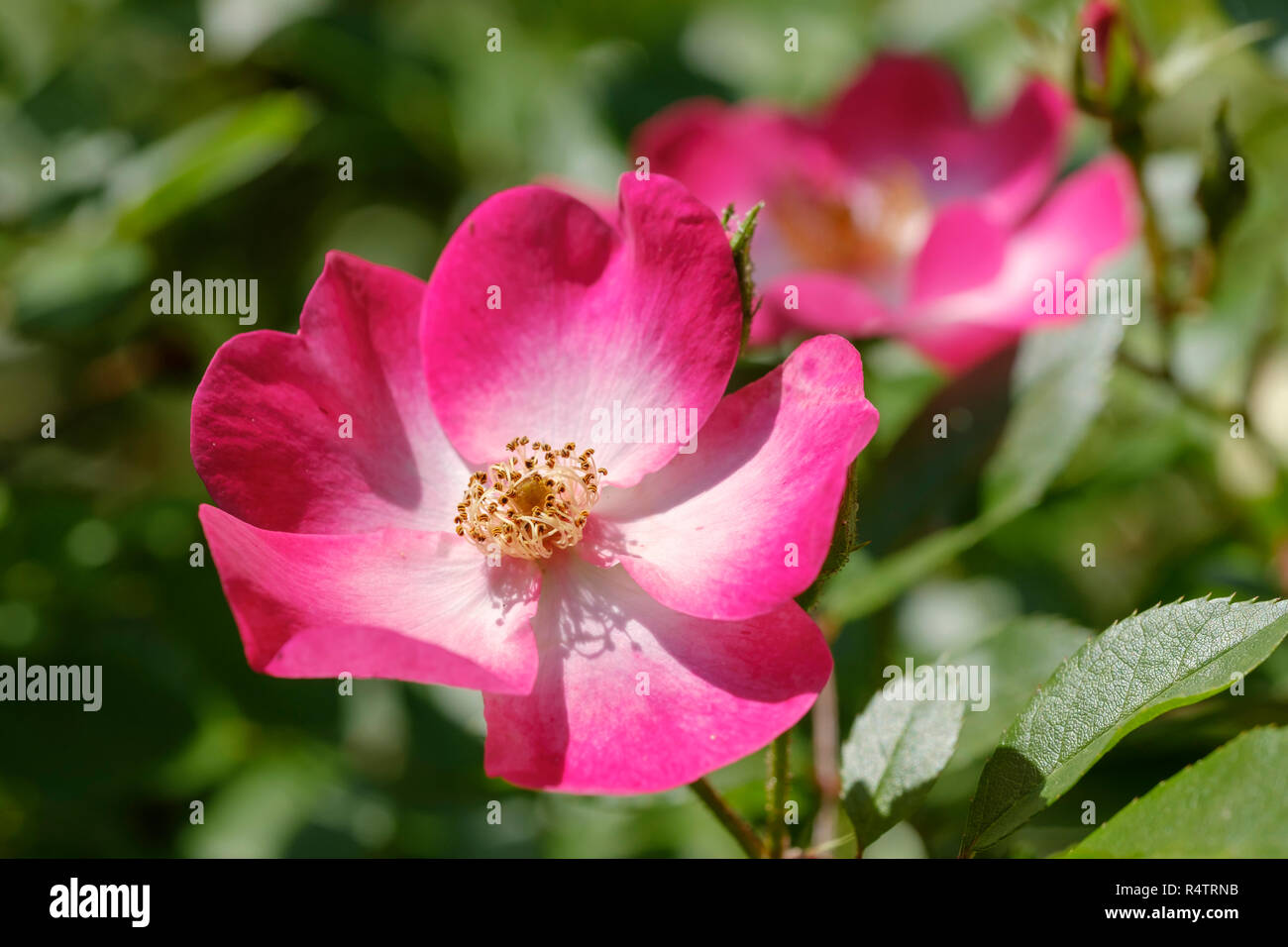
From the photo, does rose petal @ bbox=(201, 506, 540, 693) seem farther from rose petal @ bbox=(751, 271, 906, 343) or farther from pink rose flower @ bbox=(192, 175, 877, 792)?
rose petal @ bbox=(751, 271, 906, 343)

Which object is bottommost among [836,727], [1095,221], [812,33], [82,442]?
[836,727]

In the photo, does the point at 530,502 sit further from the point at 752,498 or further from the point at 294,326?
the point at 294,326

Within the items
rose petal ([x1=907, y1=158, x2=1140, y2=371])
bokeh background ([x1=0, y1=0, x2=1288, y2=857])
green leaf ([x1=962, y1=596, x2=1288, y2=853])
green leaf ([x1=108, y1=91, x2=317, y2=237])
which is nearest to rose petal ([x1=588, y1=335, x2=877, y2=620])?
green leaf ([x1=962, y1=596, x2=1288, y2=853])

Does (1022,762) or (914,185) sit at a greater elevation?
(914,185)

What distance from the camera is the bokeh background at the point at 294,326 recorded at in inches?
70.8

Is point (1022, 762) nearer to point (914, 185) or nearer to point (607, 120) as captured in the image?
point (914, 185)

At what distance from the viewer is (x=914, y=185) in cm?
244

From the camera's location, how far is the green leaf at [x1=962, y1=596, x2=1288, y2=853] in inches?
40.3

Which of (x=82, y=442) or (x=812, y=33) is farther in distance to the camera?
(x=812, y=33)

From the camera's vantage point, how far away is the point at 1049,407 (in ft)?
5.23
